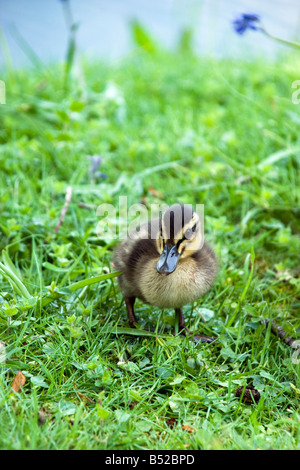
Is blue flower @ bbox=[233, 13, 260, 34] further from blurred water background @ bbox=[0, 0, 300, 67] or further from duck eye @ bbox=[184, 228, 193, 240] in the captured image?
blurred water background @ bbox=[0, 0, 300, 67]

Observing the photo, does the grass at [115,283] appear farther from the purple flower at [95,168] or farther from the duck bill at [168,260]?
the duck bill at [168,260]

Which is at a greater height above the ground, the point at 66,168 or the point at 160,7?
the point at 160,7

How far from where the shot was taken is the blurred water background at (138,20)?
6.40 meters

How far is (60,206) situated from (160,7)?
15.7ft

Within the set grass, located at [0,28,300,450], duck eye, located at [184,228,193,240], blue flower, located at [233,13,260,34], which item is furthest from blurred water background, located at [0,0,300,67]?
duck eye, located at [184,228,193,240]

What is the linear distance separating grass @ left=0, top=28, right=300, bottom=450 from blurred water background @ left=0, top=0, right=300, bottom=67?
115 cm

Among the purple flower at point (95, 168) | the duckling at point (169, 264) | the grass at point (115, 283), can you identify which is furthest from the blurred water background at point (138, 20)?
the duckling at point (169, 264)

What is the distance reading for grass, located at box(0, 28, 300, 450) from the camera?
2178 mm

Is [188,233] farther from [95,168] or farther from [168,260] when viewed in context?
[95,168]

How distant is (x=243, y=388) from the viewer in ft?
7.66

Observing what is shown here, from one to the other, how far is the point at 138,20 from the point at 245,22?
3.28 meters

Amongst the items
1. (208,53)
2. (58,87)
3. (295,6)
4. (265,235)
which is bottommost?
(265,235)

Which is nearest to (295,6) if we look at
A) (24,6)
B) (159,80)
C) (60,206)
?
(159,80)
